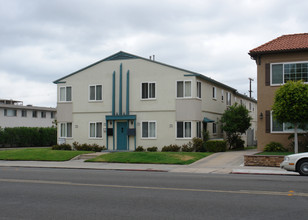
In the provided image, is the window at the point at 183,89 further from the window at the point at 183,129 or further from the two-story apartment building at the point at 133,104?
the window at the point at 183,129

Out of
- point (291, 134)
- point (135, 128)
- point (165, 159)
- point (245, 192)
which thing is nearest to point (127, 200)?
point (245, 192)

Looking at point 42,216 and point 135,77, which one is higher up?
point 135,77

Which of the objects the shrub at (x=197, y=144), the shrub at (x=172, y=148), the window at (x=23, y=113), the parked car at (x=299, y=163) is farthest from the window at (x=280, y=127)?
the window at (x=23, y=113)

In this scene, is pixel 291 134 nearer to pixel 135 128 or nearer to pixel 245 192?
pixel 135 128

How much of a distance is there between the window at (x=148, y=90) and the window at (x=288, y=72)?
29.3 ft

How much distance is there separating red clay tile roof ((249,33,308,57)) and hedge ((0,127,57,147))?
30.0 meters

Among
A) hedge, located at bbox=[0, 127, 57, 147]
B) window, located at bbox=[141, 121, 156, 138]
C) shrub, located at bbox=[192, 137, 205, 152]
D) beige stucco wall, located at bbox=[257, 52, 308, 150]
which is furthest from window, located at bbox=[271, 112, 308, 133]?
hedge, located at bbox=[0, 127, 57, 147]

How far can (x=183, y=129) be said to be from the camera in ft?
97.1

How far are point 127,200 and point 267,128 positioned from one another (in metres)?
18.2

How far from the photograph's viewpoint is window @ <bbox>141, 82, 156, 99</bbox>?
30734 millimetres

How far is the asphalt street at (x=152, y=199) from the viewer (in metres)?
8.27

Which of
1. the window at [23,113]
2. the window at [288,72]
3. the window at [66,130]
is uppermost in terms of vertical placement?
the window at [288,72]

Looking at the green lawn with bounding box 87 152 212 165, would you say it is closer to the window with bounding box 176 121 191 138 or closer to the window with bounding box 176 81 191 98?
the window with bounding box 176 121 191 138

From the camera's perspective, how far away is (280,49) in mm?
25703
